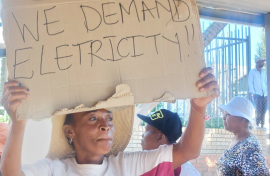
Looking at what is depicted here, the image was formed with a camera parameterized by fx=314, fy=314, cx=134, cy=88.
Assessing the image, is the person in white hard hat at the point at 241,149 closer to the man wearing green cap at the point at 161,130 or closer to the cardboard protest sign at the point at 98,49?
the man wearing green cap at the point at 161,130

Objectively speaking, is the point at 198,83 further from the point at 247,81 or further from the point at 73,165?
the point at 247,81

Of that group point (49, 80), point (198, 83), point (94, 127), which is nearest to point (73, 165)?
point (94, 127)

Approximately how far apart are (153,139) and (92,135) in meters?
0.76

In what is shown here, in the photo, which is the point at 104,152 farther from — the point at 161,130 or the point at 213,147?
the point at 213,147

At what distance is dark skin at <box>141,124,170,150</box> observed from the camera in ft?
6.98

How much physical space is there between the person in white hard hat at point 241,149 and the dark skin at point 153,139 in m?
1.04

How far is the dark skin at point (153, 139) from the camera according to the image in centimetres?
213

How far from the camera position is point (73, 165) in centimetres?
151

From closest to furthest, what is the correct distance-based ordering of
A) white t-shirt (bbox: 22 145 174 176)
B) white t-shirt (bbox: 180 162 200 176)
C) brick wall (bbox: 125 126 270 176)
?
white t-shirt (bbox: 22 145 174 176), white t-shirt (bbox: 180 162 200 176), brick wall (bbox: 125 126 270 176)

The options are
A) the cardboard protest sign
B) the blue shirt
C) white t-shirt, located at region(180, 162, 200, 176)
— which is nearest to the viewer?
the cardboard protest sign

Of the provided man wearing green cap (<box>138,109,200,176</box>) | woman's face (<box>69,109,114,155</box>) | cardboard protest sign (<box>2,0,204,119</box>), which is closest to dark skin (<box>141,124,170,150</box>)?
man wearing green cap (<box>138,109,200,176</box>)

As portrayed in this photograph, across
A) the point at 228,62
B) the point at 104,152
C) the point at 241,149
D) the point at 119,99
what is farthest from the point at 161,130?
the point at 228,62

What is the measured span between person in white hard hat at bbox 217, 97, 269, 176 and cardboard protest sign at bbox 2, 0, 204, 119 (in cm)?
177

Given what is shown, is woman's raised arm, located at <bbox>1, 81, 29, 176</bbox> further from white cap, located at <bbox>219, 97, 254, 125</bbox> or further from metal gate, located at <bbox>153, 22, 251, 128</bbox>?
metal gate, located at <bbox>153, 22, 251, 128</bbox>
